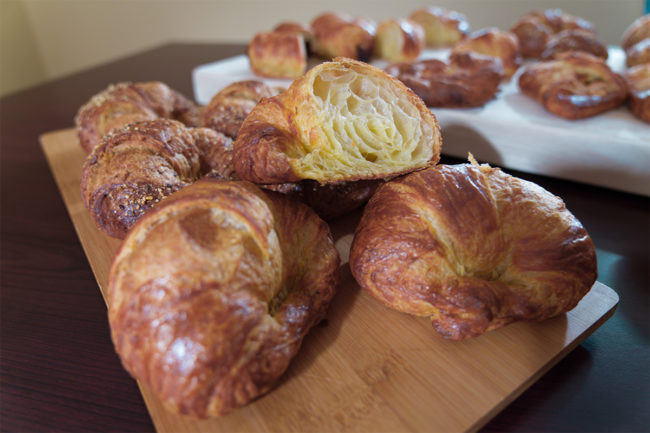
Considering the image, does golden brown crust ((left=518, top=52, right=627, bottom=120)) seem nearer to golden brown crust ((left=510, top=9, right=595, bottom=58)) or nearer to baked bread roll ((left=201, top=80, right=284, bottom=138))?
golden brown crust ((left=510, top=9, right=595, bottom=58))

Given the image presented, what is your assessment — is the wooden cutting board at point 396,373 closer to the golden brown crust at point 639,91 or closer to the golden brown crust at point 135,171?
the golden brown crust at point 135,171

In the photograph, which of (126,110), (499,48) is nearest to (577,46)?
(499,48)

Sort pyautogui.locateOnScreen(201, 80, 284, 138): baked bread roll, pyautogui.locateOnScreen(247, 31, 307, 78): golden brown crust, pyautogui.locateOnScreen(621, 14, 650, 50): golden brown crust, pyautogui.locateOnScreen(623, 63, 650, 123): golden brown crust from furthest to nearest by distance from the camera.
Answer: pyautogui.locateOnScreen(621, 14, 650, 50): golden brown crust → pyautogui.locateOnScreen(247, 31, 307, 78): golden brown crust → pyautogui.locateOnScreen(623, 63, 650, 123): golden brown crust → pyautogui.locateOnScreen(201, 80, 284, 138): baked bread roll

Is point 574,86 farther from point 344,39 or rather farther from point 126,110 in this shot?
point 126,110

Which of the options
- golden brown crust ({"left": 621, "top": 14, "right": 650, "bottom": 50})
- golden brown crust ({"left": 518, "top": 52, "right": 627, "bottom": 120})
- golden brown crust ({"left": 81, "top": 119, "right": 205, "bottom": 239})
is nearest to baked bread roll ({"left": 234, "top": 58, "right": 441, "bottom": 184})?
golden brown crust ({"left": 81, "top": 119, "right": 205, "bottom": 239})

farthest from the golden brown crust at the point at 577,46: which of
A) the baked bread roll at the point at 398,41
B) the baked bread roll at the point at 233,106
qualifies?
the baked bread roll at the point at 233,106

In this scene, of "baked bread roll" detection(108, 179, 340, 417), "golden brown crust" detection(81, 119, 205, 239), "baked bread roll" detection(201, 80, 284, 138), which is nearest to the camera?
"baked bread roll" detection(108, 179, 340, 417)
